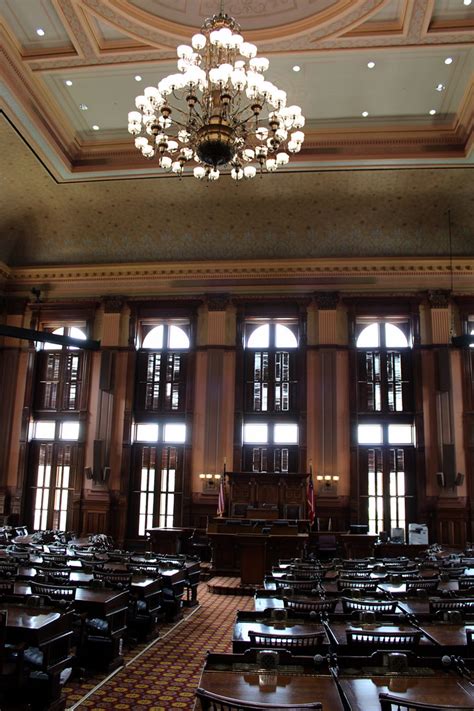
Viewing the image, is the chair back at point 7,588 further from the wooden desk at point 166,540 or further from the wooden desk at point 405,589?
the wooden desk at point 166,540

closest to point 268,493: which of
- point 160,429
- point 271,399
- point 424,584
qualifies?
point 271,399

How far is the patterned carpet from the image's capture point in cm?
556

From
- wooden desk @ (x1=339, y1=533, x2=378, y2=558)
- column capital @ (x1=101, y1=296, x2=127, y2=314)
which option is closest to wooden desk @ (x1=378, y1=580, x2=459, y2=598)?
wooden desk @ (x1=339, y1=533, x2=378, y2=558)

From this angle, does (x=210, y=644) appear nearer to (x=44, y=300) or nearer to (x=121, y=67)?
(x=121, y=67)

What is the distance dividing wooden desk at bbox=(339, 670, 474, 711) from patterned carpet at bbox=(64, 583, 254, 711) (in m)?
2.46

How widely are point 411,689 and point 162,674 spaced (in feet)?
12.3

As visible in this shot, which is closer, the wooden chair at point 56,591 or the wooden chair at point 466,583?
the wooden chair at point 56,591

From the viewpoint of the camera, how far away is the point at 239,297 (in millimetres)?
18094

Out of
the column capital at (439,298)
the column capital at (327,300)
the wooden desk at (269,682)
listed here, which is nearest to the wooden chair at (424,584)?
the wooden desk at (269,682)

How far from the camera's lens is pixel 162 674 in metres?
6.46

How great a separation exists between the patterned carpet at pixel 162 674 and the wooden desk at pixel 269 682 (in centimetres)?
196

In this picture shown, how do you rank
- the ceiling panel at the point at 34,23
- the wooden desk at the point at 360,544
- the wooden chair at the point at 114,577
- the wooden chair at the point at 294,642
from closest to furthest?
the wooden chair at the point at 294,642, the wooden chair at the point at 114,577, the ceiling panel at the point at 34,23, the wooden desk at the point at 360,544

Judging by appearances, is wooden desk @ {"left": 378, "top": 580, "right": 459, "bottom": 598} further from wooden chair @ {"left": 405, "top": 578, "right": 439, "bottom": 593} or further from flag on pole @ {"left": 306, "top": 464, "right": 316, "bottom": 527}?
flag on pole @ {"left": 306, "top": 464, "right": 316, "bottom": 527}

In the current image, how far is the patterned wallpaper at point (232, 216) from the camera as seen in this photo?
16.1m
